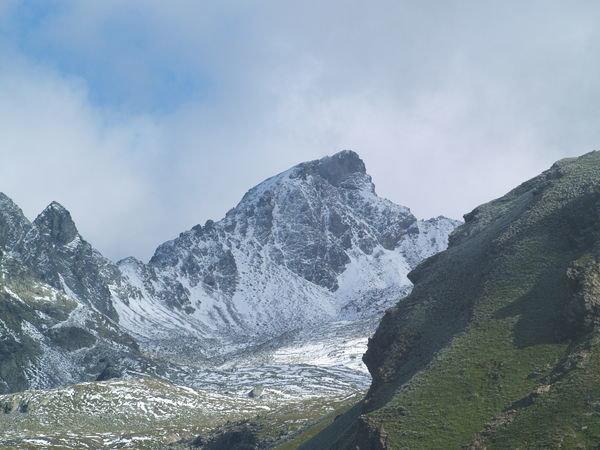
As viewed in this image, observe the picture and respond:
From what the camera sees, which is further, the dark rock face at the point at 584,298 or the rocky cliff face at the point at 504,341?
the dark rock face at the point at 584,298

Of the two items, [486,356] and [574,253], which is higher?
[574,253]

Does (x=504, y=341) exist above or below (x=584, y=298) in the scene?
below

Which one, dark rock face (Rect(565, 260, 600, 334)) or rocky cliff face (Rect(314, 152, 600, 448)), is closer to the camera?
rocky cliff face (Rect(314, 152, 600, 448))

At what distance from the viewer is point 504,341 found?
244 feet

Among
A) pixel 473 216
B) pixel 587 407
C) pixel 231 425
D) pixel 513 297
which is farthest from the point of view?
pixel 231 425

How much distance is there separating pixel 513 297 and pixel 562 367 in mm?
14174

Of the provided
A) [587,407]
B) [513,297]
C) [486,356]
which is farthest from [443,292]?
[587,407]

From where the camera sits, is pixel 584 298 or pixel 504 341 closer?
pixel 584 298

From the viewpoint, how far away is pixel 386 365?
282 ft

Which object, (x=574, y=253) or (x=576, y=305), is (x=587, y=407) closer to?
(x=576, y=305)

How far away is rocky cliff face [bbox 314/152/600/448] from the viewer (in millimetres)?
63281

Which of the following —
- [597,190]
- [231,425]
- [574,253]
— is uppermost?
[597,190]

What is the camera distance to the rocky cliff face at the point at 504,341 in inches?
2491

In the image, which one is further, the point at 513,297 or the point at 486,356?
the point at 513,297
